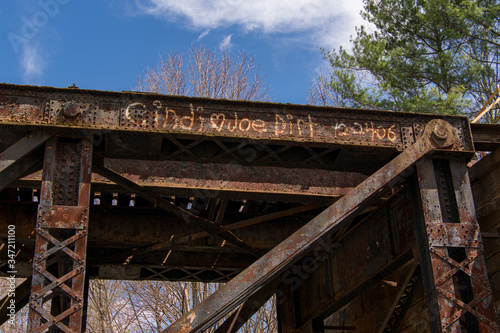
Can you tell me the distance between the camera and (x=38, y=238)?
6.01 metres

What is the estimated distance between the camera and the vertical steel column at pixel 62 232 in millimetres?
5742

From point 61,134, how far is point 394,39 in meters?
18.3

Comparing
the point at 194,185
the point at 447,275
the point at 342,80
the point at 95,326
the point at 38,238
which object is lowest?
the point at 447,275

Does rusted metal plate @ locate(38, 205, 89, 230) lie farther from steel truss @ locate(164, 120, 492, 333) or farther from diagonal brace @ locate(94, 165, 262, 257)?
steel truss @ locate(164, 120, 492, 333)

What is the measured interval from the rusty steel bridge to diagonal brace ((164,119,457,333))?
0.05ft

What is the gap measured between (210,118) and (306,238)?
6.32ft

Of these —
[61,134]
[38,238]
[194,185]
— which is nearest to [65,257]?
[38,238]

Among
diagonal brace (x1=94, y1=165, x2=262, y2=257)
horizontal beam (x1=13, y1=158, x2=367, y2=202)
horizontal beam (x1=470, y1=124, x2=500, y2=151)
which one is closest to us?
diagonal brace (x1=94, y1=165, x2=262, y2=257)

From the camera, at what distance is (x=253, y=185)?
7.62m

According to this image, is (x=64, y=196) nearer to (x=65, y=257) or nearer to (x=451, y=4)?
(x=65, y=257)

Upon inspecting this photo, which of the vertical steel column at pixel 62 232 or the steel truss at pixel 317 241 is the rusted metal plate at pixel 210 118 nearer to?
the steel truss at pixel 317 241

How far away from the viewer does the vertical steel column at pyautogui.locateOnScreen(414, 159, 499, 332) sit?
6449 millimetres

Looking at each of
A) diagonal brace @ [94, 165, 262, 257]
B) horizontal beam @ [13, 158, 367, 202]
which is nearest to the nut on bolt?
horizontal beam @ [13, 158, 367, 202]

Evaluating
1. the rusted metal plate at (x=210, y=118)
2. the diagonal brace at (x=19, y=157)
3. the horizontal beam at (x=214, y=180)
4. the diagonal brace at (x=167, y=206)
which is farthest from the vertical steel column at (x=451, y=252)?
the diagonal brace at (x=19, y=157)
